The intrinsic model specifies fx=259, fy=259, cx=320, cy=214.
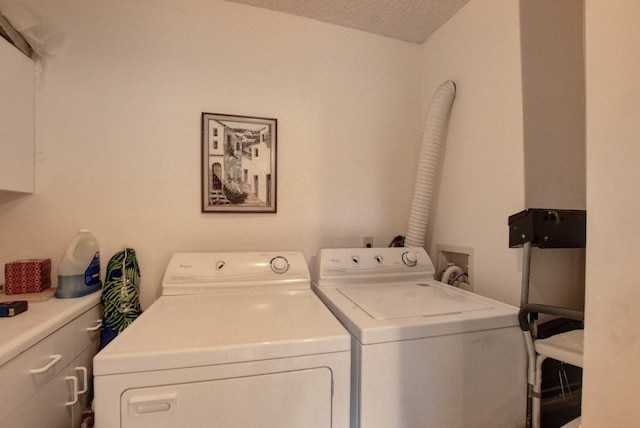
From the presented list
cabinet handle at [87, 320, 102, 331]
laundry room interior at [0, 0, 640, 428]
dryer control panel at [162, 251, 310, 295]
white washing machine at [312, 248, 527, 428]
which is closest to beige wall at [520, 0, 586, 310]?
laundry room interior at [0, 0, 640, 428]

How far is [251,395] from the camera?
0.73 m

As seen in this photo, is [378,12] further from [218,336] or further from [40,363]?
[40,363]

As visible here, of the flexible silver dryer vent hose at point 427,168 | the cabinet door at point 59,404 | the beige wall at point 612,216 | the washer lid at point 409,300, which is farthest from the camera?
the flexible silver dryer vent hose at point 427,168

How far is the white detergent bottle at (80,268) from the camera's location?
1.17 m

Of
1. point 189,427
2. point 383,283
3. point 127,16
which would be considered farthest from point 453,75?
point 189,427

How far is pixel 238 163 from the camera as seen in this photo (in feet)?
4.99

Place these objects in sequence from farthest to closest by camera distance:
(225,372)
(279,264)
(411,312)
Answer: (279,264) < (411,312) < (225,372)

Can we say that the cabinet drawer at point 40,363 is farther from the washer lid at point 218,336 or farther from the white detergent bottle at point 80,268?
the washer lid at point 218,336

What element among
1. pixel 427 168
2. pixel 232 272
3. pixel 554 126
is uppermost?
pixel 554 126

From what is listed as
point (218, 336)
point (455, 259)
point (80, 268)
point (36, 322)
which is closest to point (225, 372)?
point (218, 336)

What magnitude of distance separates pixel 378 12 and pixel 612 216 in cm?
170

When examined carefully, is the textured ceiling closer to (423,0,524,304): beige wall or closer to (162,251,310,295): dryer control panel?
(423,0,524,304): beige wall

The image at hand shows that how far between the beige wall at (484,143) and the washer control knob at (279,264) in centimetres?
101

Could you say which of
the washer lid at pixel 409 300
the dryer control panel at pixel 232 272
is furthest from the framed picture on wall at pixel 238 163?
the washer lid at pixel 409 300
